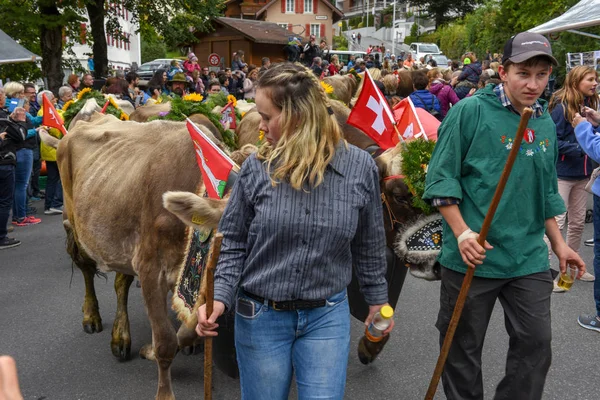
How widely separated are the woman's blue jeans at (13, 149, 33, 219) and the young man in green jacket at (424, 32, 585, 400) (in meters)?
7.90

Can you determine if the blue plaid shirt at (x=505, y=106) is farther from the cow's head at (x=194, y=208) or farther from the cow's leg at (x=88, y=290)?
the cow's leg at (x=88, y=290)

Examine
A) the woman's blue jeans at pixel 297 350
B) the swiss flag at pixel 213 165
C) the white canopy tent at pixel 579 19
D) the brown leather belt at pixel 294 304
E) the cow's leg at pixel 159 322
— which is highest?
the white canopy tent at pixel 579 19

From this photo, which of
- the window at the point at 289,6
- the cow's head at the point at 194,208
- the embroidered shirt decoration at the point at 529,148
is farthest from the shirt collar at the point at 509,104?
the window at the point at 289,6

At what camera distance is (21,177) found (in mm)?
9344

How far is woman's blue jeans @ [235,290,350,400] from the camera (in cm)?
236

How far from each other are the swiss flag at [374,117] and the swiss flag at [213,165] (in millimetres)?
1755

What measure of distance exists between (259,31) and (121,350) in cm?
4019

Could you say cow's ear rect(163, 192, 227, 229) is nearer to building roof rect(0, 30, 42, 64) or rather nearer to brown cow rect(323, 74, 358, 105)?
brown cow rect(323, 74, 358, 105)

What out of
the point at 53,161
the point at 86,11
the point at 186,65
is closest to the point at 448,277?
the point at 53,161

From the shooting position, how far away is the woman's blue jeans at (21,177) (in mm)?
9273

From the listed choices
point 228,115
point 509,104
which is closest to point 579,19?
point 228,115

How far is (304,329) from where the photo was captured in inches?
94.0

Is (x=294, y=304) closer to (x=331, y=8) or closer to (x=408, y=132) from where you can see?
(x=408, y=132)

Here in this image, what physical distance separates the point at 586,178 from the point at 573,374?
274cm
